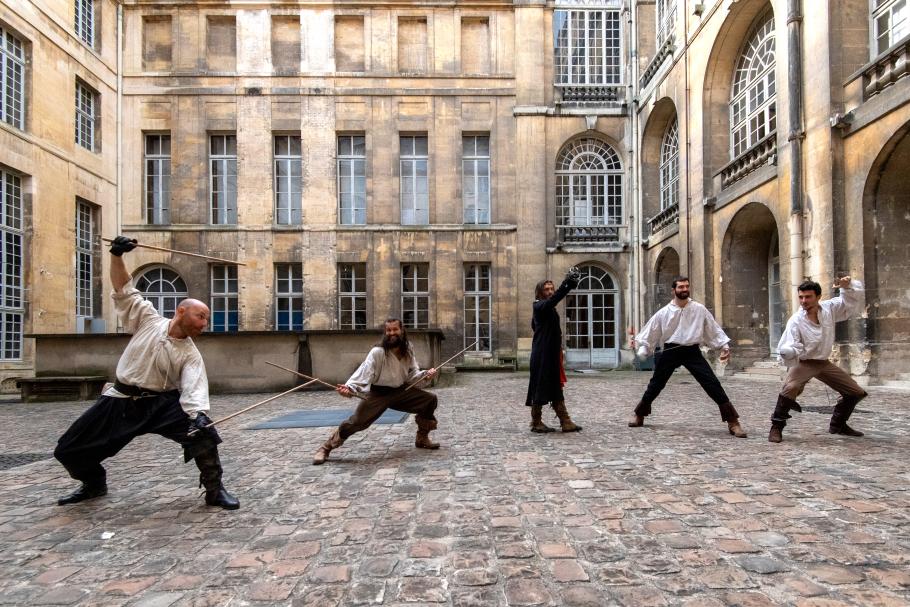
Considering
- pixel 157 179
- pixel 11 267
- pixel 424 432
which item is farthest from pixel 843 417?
pixel 157 179

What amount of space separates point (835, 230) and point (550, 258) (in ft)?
33.5

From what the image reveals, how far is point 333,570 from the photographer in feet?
9.07

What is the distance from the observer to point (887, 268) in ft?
32.2

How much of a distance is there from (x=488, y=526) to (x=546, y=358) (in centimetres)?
329

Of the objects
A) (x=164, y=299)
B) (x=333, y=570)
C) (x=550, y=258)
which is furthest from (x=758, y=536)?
(x=164, y=299)

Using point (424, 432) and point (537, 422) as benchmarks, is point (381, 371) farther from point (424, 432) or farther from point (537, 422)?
point (537, 422)

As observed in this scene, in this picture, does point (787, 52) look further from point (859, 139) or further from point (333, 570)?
point (333, 570)

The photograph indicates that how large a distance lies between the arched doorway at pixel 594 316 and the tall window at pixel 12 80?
17.3m

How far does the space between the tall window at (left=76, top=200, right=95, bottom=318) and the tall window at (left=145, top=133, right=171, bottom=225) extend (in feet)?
6.94

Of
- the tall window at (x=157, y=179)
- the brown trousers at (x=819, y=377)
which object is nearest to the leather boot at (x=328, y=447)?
the brown trousers at (x=819, y=377)

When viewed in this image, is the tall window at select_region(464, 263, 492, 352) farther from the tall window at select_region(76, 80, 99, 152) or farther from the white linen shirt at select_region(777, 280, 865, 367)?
the white linen shirt at select_region(777, 280, 865, 367)

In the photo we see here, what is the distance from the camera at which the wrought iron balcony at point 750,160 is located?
12.3m

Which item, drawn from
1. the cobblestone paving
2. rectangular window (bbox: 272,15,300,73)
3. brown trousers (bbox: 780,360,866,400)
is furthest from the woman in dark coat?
rectangular window (bbox: 272,15,300,73)

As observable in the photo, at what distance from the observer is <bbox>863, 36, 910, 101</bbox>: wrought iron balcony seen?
29.4 feet
